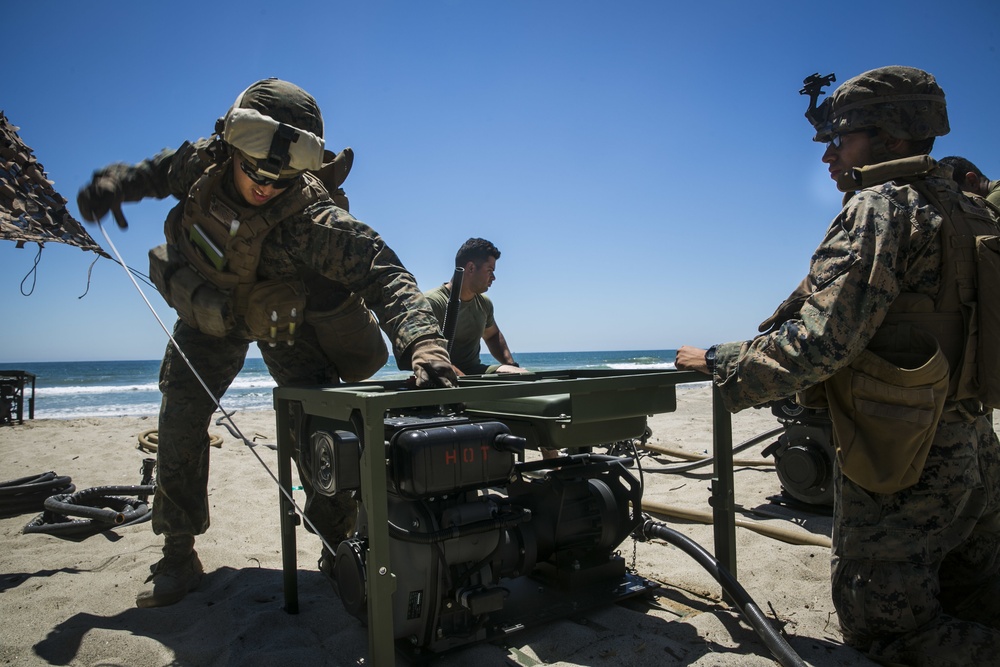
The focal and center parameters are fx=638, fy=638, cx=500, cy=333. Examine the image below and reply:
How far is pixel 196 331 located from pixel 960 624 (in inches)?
146

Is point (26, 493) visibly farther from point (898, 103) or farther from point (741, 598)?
point (898, 103)

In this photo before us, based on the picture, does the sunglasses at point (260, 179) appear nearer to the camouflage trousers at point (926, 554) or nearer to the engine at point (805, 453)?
the camouflage trousers at point (926, 554)

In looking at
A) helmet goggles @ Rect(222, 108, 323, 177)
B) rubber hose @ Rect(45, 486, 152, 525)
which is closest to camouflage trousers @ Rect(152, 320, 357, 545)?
helmet goggles @ Rect(222, 108, 323, 177)

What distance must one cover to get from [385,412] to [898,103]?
7.93ft

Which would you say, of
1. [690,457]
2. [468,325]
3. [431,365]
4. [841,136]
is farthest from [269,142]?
[690,457]

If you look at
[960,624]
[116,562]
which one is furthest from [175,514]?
[960,624]

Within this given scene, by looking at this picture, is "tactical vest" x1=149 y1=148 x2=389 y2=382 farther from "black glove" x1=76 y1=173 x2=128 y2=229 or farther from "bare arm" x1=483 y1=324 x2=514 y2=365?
"bare arm" x1=483 y1=324 x2=514 y2=365

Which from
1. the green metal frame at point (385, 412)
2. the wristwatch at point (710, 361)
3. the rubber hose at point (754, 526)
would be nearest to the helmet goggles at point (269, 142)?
the green metal frame at point (385, 412)

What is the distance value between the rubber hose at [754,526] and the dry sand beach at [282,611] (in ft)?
0.13

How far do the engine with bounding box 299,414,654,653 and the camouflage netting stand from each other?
2.01m

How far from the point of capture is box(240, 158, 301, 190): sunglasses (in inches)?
121

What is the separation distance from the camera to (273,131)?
290 cm

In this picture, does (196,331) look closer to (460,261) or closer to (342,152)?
(342,152)

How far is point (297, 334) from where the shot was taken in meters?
3.51
